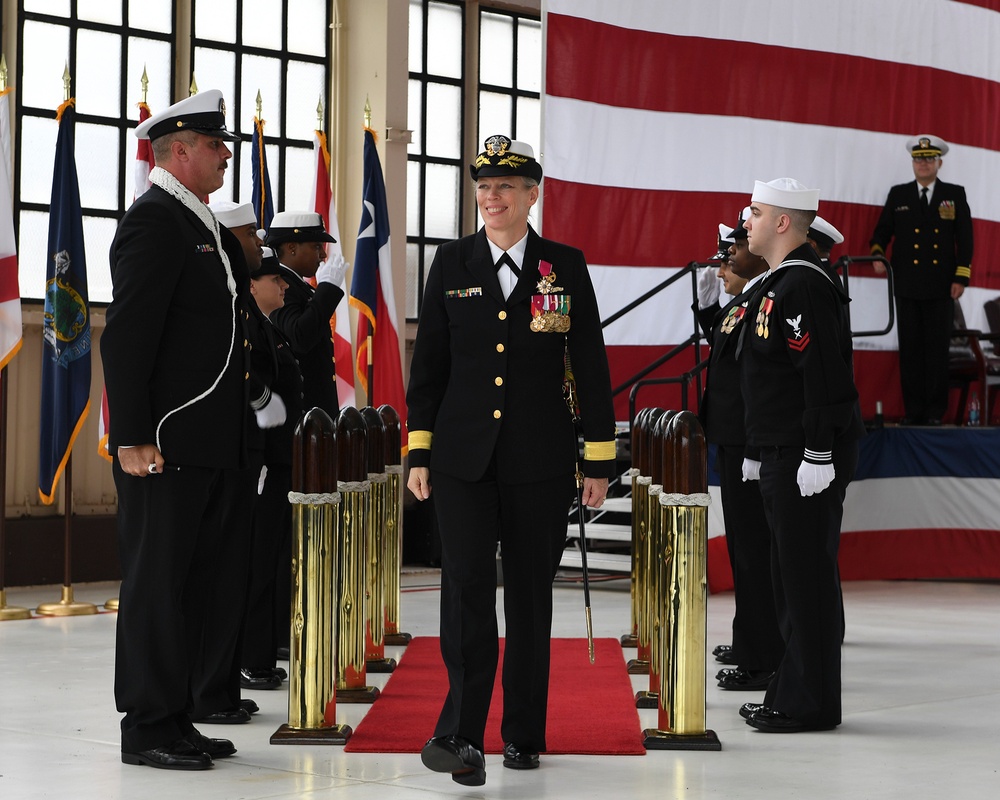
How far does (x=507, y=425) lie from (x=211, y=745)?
1.20m

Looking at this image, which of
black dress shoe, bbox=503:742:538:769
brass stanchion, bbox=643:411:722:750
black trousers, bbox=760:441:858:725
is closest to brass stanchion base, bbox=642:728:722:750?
brass stanchion, bbox=643:411:722:750

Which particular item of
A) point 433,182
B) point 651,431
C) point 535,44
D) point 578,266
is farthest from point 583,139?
point 578,266

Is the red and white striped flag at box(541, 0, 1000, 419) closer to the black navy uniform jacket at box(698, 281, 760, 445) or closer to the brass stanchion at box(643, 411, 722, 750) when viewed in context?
the black navy uniform jacket at box(698, 281, 760, 445)

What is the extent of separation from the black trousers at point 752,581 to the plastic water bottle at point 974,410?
4.78 metres

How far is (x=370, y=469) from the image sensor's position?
18.8 feet

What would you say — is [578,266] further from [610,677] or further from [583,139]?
[583,139]

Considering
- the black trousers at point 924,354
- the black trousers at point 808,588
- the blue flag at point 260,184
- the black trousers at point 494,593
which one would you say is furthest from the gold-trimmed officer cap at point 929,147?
the black trousers at point 494,593

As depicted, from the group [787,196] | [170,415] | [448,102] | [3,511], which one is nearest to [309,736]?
[170,415]

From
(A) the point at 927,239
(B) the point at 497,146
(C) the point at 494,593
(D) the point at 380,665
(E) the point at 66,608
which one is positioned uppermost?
(A) the point at 927,239

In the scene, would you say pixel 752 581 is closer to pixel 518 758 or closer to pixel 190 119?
pixel 518 758

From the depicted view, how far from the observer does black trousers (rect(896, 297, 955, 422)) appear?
921 centimetres

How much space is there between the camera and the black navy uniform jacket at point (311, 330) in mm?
5496

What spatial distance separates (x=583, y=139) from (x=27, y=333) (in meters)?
3.42

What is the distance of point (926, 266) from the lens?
9.21 meters
